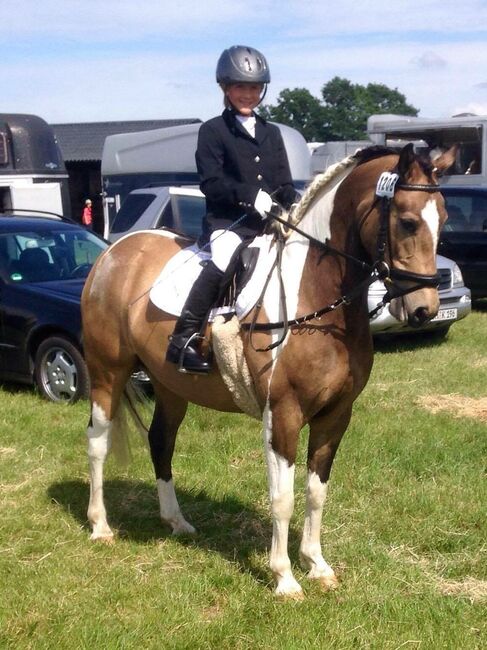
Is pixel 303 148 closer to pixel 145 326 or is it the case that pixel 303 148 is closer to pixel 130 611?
pixel 145 326

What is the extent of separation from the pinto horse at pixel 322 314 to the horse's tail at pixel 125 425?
0.56 m

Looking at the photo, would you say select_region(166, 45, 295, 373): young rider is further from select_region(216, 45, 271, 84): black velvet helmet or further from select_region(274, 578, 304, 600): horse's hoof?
select_region(274, 578, 304, 600): horse's hoof

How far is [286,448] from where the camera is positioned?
15.5ft

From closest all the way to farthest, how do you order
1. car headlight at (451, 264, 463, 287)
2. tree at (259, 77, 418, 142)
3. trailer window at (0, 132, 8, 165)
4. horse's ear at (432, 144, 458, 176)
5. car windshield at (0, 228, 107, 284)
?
horse's ear at (432, 144, 458, 176), car windshield at (0, 228, 107, 284), car headlight at (451, 264, 463, 287), trailer window at (0, 132, 8, 165), tree at (259, 77, 418, 142)

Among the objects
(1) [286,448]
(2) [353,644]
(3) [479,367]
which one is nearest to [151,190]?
(3) [479,367]

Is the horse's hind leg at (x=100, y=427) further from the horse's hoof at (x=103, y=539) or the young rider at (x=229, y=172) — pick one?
the young rider at (x=229, y=172)

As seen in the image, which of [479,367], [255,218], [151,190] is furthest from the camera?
[151,190]

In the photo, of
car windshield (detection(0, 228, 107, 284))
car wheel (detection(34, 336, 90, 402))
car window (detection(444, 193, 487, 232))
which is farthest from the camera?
car window (detection(444, 193, 487, 232))

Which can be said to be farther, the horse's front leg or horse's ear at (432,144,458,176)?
the horse's front leg

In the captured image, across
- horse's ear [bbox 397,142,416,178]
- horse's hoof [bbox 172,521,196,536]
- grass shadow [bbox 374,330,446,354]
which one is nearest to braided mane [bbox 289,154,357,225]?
horse's ear [bbox 397,142,416,178]

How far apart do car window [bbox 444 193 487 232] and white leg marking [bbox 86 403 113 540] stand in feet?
34.4

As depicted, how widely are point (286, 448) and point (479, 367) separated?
6503mm

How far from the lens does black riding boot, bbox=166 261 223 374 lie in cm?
502

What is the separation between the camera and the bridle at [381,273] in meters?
4.18
